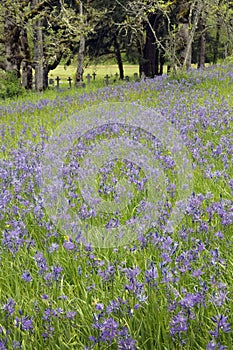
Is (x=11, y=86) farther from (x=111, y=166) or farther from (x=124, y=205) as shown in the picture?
(x=124, y=205)

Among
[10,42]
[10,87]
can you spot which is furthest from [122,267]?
[10,42]

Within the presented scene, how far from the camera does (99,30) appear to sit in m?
25.6

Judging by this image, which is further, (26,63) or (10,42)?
(26,63)

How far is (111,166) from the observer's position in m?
4.70

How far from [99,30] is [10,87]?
39.8 feet

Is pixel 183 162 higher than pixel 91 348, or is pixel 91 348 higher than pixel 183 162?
pixel 183 162

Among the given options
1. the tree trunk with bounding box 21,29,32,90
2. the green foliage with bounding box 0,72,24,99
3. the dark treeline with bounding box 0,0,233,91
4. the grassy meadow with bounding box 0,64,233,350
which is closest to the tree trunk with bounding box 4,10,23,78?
the dark treeline with bounding box 0,0,233,91

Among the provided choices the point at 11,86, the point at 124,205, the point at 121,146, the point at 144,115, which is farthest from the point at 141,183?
the point at 11,86

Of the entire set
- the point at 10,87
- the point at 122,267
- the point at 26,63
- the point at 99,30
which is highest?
the point at 99,30

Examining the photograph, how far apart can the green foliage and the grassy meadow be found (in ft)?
33.1

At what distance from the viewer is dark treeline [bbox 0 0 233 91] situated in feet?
48.6

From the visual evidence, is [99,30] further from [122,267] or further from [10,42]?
[122,267]

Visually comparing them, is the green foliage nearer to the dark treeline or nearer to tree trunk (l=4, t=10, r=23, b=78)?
the dark treeline

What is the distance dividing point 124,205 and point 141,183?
0.29 meters
